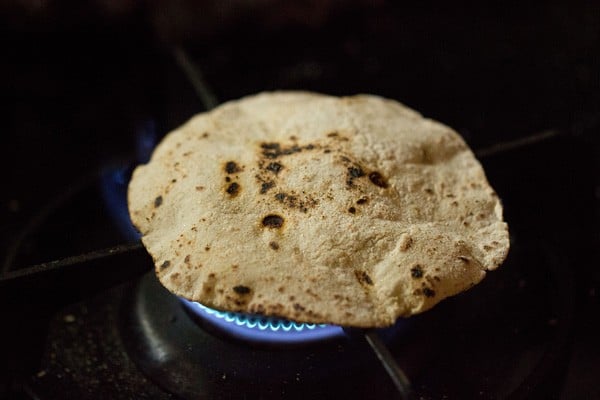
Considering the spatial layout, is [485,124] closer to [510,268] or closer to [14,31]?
[510,268]

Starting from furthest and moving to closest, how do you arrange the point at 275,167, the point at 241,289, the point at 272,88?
the point at 272,88 < the point at 275,167 < the point at 241,289

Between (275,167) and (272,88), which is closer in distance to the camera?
(275,167)

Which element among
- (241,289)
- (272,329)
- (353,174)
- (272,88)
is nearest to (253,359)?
(272,329)

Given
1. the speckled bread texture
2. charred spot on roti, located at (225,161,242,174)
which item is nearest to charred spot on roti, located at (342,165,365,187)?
the speckled bread texture

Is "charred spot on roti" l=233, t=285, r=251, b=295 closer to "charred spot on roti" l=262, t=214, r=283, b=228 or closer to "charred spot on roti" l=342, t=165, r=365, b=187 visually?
"charred spot on roti" l=262, t=214, r=283, b=228

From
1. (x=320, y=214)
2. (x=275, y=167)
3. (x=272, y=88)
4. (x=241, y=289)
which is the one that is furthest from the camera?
(x=272, y=88)

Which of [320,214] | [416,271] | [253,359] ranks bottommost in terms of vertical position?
[253,359]

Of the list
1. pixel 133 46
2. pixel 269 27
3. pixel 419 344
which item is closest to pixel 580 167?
pixel 419 344

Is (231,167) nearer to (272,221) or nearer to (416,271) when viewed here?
(272,221)
